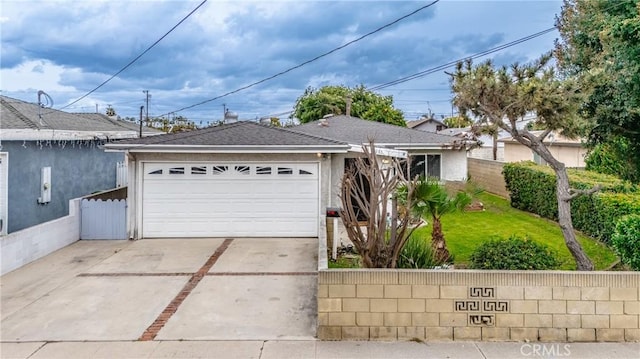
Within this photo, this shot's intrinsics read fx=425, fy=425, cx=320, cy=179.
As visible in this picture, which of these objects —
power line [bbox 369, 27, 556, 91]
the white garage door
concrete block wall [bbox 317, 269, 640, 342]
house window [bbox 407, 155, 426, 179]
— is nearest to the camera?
concrete block wall [bbox 317, 269, 640, 342]

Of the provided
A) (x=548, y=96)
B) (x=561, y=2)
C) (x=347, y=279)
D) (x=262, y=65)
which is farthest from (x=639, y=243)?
(x=262, y=65)

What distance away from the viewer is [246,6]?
13.9m

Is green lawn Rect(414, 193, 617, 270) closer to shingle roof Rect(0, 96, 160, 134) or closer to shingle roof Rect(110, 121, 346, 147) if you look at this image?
shingle roof Rect(110, 121, 346, 147)

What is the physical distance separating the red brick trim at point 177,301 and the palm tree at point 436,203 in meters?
4.52

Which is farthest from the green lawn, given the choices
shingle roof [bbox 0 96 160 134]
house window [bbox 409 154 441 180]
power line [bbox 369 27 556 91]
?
shingle roof [bbox 0 96 160 134]

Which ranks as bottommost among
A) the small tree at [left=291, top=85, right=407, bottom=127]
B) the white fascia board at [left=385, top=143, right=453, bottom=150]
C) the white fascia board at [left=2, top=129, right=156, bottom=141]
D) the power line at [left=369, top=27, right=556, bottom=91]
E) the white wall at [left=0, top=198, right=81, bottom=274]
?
the white wall at [left=0, top=198, right=81, bottom=274]

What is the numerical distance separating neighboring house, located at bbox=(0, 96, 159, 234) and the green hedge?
1396 cm

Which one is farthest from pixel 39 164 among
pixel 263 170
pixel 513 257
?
pixel 513 257

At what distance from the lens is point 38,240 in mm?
10250

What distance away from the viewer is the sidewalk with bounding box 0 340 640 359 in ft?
17.6

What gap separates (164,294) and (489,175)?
16748 mm

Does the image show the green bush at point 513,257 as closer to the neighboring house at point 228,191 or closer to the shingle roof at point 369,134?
the neighboring house at point 228,191

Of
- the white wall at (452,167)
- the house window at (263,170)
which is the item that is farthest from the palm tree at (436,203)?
the white wall at (452,167)

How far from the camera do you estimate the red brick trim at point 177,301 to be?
5.99m
